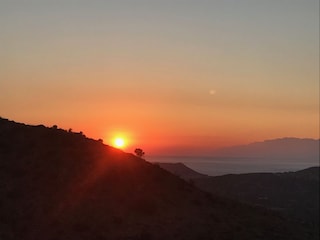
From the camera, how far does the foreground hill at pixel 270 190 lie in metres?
87.0

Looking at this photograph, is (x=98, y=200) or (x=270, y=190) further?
(x=270, y=190)

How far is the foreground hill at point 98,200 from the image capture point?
3447 centimetres

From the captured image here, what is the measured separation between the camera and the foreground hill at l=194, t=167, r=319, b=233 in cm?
8700

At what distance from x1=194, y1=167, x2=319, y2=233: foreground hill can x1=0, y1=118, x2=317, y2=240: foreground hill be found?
38854 mm

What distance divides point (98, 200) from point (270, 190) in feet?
236

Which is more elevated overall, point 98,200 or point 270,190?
point 270,190

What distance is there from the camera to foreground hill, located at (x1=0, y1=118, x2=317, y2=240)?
34.5 metres

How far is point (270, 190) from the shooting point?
346 ft

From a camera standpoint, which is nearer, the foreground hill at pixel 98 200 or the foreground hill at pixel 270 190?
the foreground hill at pixel 98 200

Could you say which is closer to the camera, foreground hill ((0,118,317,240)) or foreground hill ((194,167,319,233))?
foreground hill ((0,118,317,240))

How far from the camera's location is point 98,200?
3828 centimetres

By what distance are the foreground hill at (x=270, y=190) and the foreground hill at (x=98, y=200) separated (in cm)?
3885

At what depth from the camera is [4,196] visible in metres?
37.9

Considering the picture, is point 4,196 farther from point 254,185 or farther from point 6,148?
point 254,185
